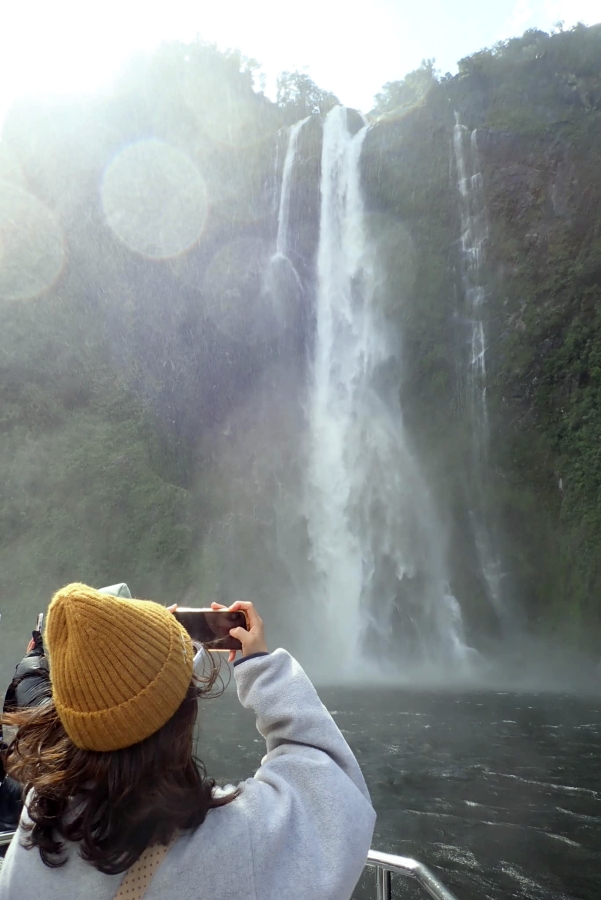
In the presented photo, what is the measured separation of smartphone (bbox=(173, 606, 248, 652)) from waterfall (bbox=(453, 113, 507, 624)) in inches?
628

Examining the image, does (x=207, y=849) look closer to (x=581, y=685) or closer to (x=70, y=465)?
(x=581, y=685)

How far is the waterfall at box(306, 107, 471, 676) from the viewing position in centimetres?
1589

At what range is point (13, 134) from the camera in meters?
27.2

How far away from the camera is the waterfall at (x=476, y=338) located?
1652cm

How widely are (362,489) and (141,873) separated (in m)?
16.1

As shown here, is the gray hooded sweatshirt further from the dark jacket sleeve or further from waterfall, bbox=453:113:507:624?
waterfall, bbox=453:113:507:624

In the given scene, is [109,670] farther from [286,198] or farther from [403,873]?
[286,198]

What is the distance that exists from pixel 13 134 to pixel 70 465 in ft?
51.9

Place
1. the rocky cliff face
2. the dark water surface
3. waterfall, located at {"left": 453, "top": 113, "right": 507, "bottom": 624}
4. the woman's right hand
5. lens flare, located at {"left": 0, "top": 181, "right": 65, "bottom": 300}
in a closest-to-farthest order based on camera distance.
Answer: the woman's right hand < the dark water surface < the rocky cliff face < waterfall, located at {"left": 453, "top": 113, "right": 507, "bottom": 624} < lens flare, located at {"left": 0, "top": 181, "right": 65, "bottom": 300}

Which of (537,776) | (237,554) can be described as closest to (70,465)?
(237,554)

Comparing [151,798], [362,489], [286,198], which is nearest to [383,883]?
[151,798]

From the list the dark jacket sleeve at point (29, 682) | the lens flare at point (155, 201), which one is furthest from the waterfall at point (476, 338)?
the dark jacket sleeve at point (29, 682)

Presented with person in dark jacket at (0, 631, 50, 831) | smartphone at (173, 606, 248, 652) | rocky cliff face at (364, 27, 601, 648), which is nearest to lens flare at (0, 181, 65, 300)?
rocky cliff face at (364, 27, 601, 648)

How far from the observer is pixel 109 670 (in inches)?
37.6
